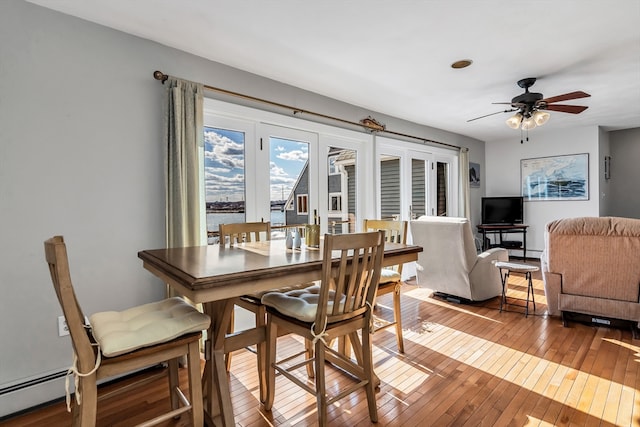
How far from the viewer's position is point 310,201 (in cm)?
384

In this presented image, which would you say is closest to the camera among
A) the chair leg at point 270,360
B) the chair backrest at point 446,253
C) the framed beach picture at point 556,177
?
the chair leg at point 270,360

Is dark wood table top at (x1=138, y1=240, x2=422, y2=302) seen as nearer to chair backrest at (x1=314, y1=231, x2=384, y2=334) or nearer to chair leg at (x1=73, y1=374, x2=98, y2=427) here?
chair backrest at (x1=314, y1=231, x2=384, y2=334)

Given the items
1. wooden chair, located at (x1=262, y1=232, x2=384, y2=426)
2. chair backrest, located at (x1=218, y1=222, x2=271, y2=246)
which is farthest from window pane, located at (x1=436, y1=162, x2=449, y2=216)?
wooden chair, located at (x1=262, y1=232, x2=384, y2=426)

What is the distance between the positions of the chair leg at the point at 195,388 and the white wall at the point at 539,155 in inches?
251

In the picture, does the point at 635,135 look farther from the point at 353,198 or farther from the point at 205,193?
the point at 205,193

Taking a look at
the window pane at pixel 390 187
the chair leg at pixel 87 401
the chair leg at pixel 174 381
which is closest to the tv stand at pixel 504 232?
the window pane at pixel 390 187

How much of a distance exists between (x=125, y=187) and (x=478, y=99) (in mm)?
3952

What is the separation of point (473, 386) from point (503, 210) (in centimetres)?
522

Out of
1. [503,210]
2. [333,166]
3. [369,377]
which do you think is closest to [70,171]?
[369,377]

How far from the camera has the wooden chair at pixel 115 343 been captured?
1195mm

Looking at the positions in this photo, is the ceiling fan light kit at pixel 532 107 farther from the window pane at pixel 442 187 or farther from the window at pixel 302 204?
the window at pixel 302 204

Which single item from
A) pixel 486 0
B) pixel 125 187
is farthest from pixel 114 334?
pixel 486 0

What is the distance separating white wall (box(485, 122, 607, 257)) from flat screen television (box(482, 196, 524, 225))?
0.32m

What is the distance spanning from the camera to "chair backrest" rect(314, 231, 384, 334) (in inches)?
59.2
